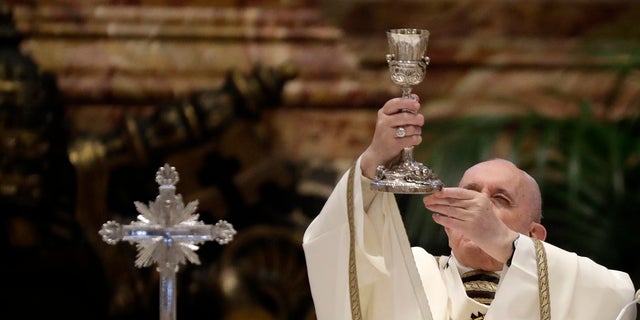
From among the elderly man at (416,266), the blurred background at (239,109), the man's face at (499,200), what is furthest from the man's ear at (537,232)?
the blurred background at (239,109)

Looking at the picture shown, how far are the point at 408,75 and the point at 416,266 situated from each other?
2.46ft

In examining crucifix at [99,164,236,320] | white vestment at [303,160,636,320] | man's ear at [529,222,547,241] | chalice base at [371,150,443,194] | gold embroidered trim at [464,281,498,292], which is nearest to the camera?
crucifix at [99,164,236,320]

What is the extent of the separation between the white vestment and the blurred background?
6.73 ft

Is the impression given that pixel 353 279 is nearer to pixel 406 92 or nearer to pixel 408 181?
pixel 408 181

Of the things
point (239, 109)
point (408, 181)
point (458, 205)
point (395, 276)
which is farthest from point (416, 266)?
point (239, 109)

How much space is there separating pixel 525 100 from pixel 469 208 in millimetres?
2923

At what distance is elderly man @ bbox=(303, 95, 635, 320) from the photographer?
4824 millimetres

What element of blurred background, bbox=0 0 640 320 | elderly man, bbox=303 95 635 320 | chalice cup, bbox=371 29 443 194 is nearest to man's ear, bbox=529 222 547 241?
elderly man, bbox=303 95 635 320

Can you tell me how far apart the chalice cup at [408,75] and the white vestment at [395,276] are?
284mm

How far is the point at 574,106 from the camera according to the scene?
25.1 feet

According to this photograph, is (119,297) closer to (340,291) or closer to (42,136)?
(42,136)

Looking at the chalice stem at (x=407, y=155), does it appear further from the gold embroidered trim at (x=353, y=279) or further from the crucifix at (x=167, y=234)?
the crucifix at (x=167, y=234)

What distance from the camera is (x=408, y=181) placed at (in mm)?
4672

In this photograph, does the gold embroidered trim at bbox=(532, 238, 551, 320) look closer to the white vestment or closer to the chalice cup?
the white vestment
